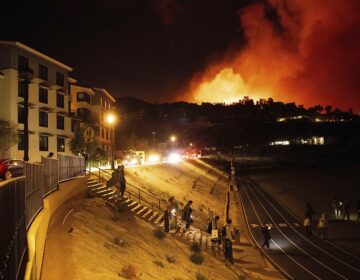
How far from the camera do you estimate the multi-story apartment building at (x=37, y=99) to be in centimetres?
4125

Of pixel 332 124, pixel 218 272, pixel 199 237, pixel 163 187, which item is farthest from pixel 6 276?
pixel 332 124

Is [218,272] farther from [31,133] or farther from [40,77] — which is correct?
[40,77]

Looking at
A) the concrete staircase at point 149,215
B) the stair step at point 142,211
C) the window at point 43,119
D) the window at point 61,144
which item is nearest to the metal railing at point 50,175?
the concrete staircase at point 149,215

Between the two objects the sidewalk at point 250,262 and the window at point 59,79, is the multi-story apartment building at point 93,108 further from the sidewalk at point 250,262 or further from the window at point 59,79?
the sidewalk at point 250,262

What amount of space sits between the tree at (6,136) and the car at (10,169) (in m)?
16.8

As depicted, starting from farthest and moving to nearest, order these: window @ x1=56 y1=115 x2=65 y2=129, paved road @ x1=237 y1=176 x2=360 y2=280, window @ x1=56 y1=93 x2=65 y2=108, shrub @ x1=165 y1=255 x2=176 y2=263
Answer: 1. window @ x1=56 y1=93 x2=65 y2=108
2. window @ x1=56 y1=115 x2=65 y2=129
3. paved road @ x1=237 y1=176 x2=360 y2=280
4. shrub @ x1=165 y1=255 x2=176 y2=263

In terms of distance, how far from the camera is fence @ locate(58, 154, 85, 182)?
64.9 ft

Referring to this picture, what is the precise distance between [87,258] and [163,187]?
2819 centimetres

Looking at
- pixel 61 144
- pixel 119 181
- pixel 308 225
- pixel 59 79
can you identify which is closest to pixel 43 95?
pixel 59 79

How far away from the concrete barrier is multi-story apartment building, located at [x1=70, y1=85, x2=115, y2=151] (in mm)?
39349

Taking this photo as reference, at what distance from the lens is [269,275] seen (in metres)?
19.4

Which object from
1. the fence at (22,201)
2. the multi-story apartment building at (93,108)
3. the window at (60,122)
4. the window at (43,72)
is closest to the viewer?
the fence at (22,201)

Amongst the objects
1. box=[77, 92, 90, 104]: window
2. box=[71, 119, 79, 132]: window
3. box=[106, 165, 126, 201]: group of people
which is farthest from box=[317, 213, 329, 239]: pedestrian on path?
box=[77, 92, 90, 104]: window

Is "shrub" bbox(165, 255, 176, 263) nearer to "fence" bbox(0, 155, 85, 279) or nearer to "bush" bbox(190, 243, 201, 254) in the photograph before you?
"bush" bbox(190, 243, 201, 254)
